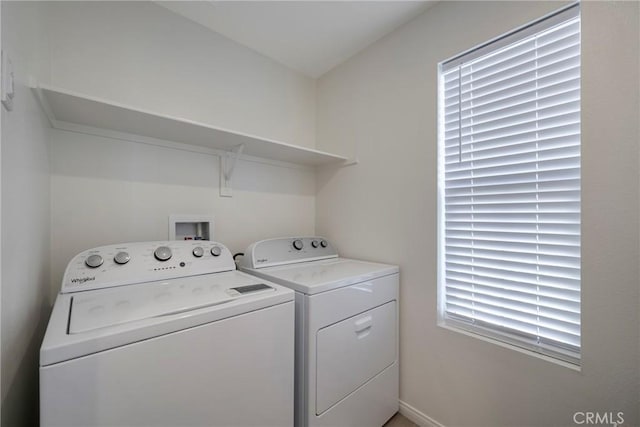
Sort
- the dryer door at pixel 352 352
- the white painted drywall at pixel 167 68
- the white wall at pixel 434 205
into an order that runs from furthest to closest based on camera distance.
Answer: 1. the white painted drywall at pixel 167 68
2. the dryer door at pixel 352 352
3. the white wall at pixel 434 205

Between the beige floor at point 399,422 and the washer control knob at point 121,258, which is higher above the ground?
the washer control knob at point 121,258

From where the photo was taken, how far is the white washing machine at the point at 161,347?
624 mm

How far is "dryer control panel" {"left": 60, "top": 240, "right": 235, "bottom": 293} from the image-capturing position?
1021mm

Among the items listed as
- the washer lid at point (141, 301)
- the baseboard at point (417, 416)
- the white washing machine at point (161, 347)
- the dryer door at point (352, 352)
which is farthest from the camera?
the baseboard at point (417, 416)

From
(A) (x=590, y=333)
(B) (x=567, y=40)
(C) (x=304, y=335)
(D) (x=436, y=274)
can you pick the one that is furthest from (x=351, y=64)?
(A) (x=590, y=333)

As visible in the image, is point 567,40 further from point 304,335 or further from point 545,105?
point 304,335

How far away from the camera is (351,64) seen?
1.97 m

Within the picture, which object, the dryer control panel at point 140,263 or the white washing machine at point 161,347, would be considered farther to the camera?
the dryer control panel at point 140,263

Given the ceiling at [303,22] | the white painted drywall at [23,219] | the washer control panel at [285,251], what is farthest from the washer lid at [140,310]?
the ceiling at [303,22]

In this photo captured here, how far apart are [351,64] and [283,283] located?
67.4 inches

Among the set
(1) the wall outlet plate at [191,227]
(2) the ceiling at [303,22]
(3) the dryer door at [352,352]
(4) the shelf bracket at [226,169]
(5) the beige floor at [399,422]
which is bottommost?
(5) the beige floor at [399,422]

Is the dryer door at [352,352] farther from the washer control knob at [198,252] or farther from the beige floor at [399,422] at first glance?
the washer control knob at [198,252]

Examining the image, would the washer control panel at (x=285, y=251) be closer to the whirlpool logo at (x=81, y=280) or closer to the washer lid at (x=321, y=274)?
the washer lid at (x=321, y=274)

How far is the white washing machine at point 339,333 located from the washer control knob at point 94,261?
0.65 meters
